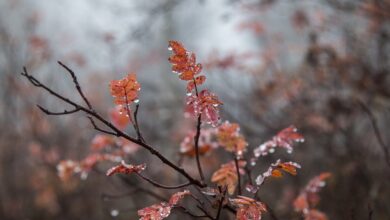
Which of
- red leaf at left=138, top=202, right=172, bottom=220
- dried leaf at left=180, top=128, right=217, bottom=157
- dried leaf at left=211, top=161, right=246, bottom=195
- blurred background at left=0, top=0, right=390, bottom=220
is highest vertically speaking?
blurred background at left=0, top=0, right=390, bottom=220

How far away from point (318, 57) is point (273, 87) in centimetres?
59

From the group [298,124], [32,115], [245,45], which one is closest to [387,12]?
[298,124]

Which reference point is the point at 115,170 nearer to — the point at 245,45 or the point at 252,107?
the point at 252,107

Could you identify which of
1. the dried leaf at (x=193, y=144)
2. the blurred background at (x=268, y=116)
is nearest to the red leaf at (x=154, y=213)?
the dried leaf at (x=193, y=144)

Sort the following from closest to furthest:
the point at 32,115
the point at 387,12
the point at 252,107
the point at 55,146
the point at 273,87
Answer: the point at 387,12 → the point at 273,87 → the point at 252,107 → the point at 32,115 → the point at 55,146

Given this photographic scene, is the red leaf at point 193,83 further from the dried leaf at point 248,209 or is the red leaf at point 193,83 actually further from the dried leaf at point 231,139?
the dried leaf at point 231,139

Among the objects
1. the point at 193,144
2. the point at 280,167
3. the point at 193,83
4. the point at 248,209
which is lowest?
the point at 248,209

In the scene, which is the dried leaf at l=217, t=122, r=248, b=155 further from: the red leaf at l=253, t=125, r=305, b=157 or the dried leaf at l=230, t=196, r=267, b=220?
the dried leaf at l=230, t=196, r=267, b=220

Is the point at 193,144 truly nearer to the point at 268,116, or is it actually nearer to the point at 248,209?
the point at 248,209

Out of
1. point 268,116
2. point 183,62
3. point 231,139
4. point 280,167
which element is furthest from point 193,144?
point 268,116

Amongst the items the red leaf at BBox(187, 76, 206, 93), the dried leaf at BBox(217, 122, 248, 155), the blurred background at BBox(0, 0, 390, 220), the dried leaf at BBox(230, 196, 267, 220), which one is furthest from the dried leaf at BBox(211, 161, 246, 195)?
the blurred background at BBox(0, 0, 390, 220)

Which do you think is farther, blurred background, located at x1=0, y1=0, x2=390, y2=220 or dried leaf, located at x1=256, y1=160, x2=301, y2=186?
Result: blurred background, located at x1=0, y1=0, x2=390, y2=220

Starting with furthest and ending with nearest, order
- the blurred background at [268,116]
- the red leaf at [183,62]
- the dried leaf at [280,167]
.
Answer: the blurred background at [268,116] < the dried leaf at [280,167] < the red leaf at [183,62]

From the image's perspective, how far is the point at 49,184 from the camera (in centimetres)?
611
